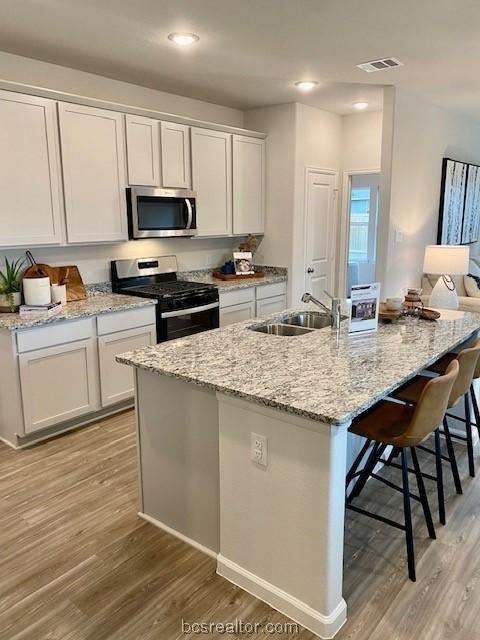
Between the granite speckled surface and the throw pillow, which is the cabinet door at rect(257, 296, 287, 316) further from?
the throw pillow

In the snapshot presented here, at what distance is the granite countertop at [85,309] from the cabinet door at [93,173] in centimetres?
49

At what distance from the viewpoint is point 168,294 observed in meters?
4.13

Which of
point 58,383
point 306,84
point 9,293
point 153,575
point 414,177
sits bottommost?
point 153,575

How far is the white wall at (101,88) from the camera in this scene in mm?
3568

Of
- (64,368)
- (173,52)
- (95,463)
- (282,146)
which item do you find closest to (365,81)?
(282,146)

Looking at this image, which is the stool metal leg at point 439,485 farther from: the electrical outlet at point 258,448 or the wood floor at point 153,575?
the electrical outlet at point 258,448

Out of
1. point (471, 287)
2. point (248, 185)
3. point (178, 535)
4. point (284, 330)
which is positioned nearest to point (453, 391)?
point (284, 330)

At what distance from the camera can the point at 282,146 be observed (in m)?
5.25

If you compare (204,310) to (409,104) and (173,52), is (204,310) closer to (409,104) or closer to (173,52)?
(173,52)

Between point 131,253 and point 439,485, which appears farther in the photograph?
point 131,253

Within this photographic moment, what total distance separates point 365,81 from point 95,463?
375 cm

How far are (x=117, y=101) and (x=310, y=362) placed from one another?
3168 millimetres

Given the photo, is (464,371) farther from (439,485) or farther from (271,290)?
(271,290)
